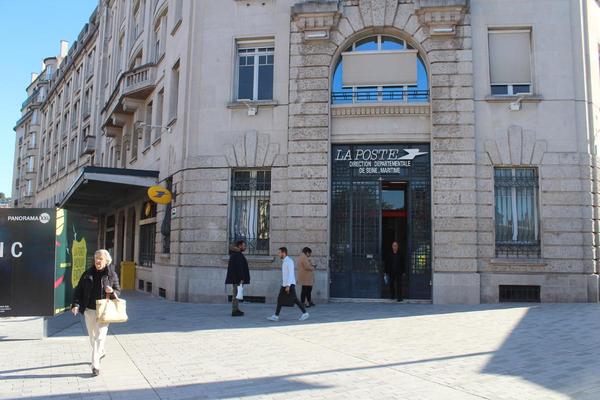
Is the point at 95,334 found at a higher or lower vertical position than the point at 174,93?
lower

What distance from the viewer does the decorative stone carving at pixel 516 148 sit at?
1387cm

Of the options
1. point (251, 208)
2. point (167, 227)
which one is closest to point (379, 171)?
point (251, 208)

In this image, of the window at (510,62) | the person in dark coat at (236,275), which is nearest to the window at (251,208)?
the person in dark coat at (236,275)

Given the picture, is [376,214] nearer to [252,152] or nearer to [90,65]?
[252,152]

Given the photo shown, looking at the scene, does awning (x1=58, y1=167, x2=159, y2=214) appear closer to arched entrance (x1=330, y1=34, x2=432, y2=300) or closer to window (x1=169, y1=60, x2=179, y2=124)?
window (x1=169, y1=60, x2=179, y2=124)

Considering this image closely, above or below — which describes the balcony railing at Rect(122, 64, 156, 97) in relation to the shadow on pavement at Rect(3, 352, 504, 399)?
above

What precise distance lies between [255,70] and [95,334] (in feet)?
35.0

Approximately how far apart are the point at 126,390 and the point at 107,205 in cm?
2378

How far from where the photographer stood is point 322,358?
24.0 ft

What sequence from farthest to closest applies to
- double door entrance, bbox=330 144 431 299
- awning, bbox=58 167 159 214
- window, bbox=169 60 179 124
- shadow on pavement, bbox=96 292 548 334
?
awning, bbox=58 167 159 214 < window, bbox=169 60 179 124 < double door entrance, bbox=330 144 431 299 < shadow on pavement, bbox=96 292 548 334

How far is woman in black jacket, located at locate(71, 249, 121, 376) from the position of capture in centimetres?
664

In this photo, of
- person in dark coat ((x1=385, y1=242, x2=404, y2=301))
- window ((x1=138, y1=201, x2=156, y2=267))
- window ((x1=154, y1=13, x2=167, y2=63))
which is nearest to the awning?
window ((x1=138, y1=201, x2=156, y2=267))

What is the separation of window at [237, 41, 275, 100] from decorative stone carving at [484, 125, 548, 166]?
6.41 m

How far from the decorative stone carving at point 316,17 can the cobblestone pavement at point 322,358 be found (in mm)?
7849
